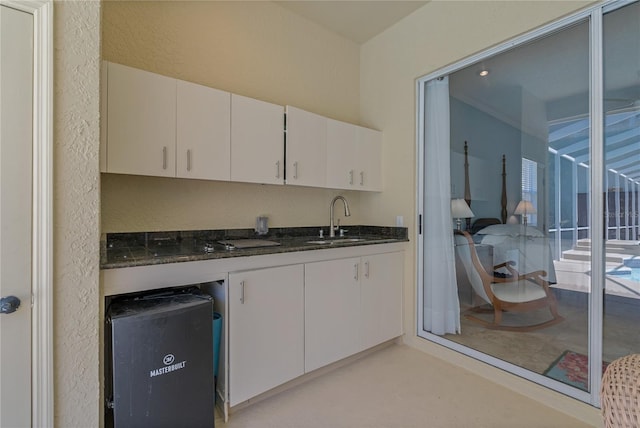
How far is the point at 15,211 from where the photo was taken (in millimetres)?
1105

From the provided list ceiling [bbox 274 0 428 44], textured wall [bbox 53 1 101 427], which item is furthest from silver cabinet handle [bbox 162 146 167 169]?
ceiling [bbox 274 0 428 44]

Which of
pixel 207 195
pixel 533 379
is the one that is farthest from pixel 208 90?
pixel 533 379

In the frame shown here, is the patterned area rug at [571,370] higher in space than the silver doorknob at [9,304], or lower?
lower

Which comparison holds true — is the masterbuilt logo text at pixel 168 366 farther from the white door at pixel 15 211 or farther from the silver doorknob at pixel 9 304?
the silver doorknob at pixel 9 304

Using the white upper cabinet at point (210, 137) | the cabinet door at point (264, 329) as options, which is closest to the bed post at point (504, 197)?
the white upper cabinet at point (210, 137)

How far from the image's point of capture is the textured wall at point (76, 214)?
1.19m

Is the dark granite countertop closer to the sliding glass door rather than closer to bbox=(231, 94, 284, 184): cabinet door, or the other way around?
bbox=(231, 94, 284, 184): cabinet door

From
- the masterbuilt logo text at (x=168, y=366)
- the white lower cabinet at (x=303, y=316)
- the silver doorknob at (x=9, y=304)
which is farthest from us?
the white lower cabinet at (x=303, y=316)

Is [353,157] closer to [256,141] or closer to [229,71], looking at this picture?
[256,141]

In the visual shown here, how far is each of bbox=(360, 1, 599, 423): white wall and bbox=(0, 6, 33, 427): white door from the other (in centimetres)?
248

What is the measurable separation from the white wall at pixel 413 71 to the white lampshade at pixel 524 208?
2.65ft

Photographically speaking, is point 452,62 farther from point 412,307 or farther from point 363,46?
point 412,307

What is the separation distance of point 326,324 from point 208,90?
1804 mm

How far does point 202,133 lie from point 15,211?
3.41 ft
